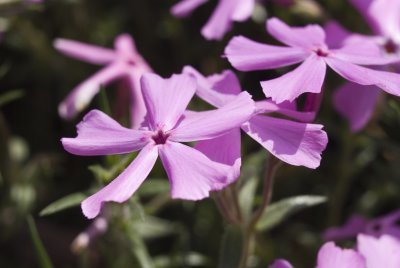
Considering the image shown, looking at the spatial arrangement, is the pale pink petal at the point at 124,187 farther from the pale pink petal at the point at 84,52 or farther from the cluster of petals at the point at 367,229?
the pale pink petal at the point at 84,52

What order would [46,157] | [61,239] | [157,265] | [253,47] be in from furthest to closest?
[61,239]
[46,157]
[157,265]
[253,47]

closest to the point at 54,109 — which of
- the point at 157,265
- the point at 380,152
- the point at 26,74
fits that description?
the point at 26,74

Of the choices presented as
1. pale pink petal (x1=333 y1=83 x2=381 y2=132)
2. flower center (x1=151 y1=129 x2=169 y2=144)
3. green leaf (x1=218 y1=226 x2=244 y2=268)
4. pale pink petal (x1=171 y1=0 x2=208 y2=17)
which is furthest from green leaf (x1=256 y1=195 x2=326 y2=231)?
pale pink petal (x1=171 y1=0 x2=208 y2=17)

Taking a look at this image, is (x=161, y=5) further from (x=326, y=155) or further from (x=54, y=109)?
(x=326, y=155)

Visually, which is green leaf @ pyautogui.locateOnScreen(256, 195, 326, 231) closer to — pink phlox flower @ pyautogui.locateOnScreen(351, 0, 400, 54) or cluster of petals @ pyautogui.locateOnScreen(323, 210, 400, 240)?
cluster of petals @ pyautogui.locateOnScreen(323, 210, 400, 240)

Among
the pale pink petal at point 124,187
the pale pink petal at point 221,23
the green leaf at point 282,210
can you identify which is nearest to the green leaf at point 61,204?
the pale pink petal at point 124,187

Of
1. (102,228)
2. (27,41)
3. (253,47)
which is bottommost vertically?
(102,228)
